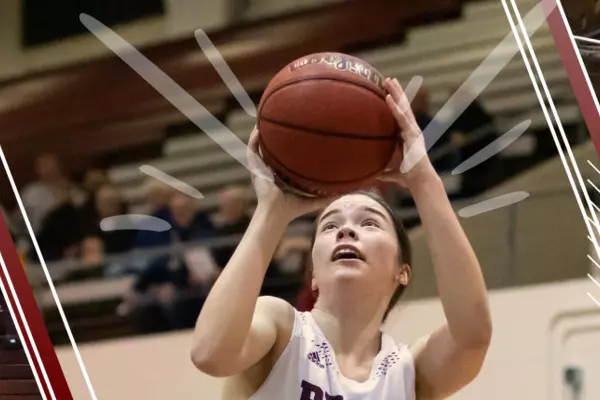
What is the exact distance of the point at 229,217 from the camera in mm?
1894

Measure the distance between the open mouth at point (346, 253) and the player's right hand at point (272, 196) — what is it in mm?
72

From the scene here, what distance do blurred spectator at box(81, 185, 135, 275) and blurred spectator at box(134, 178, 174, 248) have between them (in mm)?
32

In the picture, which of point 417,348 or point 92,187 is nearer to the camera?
point 417,348

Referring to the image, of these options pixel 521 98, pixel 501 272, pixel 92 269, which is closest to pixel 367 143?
pixel 501 272

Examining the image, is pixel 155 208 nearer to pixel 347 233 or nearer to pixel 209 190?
pixel 209 190

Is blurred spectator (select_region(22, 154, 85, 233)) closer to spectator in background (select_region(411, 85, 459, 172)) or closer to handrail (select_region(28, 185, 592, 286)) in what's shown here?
handrail (select_region(28, 185, 592, 286))

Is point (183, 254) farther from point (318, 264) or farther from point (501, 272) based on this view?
point (318, 264)

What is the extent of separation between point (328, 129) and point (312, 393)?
323 mm

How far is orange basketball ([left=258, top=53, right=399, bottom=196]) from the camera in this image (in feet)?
3.10

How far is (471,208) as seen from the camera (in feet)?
5.65

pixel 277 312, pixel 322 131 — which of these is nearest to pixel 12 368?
pixel 277 312

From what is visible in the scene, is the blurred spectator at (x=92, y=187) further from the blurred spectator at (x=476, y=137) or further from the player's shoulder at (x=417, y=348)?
the player's shoulder at (x=417, y=348)

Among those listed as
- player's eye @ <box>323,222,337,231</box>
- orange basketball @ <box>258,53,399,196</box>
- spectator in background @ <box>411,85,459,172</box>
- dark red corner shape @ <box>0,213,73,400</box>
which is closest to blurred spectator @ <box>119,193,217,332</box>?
dark red corner shape @ <box>0,213,73,400</box>

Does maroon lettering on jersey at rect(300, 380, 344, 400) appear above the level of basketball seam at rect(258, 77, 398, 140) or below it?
below
